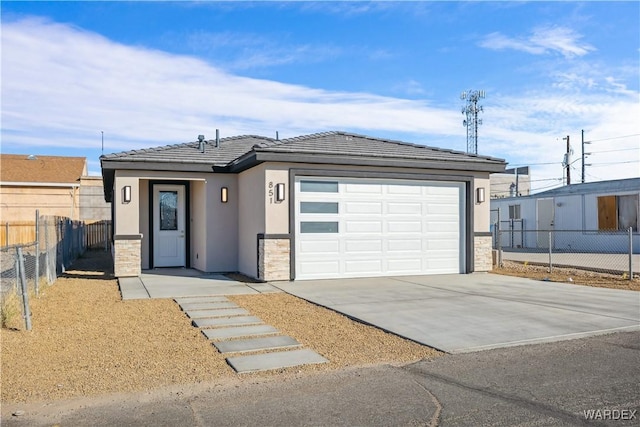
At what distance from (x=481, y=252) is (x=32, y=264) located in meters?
11.0

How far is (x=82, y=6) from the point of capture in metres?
11.2

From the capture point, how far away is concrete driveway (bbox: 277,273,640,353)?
24.2 ft

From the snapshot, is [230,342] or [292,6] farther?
[292,6]

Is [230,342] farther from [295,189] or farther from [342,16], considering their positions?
[342,16]

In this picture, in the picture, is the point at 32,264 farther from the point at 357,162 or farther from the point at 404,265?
the point at 404,265

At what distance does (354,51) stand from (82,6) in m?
6.91

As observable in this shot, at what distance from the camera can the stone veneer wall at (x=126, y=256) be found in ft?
44.5

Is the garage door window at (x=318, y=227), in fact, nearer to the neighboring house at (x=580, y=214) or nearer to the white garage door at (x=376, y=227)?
the white garage door at (x=376, y=227)

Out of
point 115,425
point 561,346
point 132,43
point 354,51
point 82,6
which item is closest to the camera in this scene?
point 115,425

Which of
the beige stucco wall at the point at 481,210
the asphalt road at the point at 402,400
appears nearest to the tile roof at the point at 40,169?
the beige stucco wall at the point at 481,210

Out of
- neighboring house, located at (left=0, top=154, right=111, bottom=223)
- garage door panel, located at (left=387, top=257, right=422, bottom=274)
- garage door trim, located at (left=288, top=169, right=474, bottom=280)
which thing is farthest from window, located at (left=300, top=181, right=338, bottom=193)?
neighboring house, located at (left=0, top=154, right=111, bottom=223)

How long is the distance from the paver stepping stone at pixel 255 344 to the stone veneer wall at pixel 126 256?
7470mm

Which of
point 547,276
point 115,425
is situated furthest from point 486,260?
point 115,425

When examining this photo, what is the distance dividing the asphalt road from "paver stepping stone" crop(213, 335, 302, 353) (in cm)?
119
